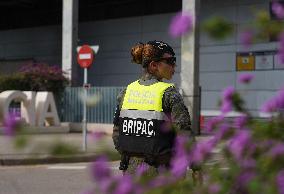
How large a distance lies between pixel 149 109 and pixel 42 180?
666 cm

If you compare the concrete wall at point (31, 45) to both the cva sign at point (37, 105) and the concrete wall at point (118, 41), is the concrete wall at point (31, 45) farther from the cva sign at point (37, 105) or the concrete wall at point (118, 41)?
the cva sign at point (37, 105)

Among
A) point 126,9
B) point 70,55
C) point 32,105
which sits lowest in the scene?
point 32,105

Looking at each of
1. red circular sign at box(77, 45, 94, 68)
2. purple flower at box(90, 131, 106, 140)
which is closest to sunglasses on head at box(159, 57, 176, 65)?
purple flower at box(90, 131, 106, 140)

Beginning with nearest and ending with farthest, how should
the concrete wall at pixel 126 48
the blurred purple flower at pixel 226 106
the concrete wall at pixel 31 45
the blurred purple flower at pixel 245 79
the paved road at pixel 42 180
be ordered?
1. the blurred purple flower at pixel 226 106
2. the blurred purple flower at pixel 245 79
3. the paved road at pixel 42 180
4. the concrete wall at pixel 126 48
5. the concrete wall at pixel 31 45

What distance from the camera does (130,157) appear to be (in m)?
3.65

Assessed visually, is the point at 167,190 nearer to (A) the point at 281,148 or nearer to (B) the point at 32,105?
(A) the point at 281,148

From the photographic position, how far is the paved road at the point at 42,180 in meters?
8.71

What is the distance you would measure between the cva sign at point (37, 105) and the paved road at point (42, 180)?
8.10 metres

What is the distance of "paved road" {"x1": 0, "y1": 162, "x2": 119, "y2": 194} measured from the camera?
8711 millimetres

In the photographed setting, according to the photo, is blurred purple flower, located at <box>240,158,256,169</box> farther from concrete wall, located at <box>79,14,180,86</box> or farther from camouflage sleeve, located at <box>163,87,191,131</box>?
concrete wall, located at <box>79,14,180,86</box>

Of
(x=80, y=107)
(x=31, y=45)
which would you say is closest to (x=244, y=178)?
(x=80, y=107)

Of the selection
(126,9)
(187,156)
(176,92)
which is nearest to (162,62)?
(176,92)

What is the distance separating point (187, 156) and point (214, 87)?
73.8 ft

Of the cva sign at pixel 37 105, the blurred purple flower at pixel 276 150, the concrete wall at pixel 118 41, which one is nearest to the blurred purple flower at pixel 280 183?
the blurred purple flower at pixel 276 150
